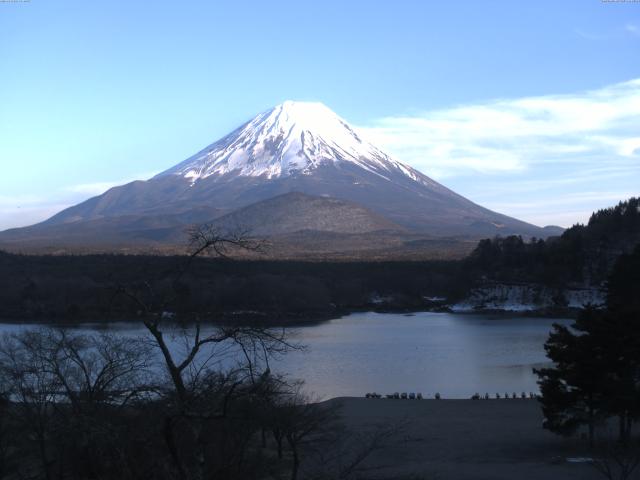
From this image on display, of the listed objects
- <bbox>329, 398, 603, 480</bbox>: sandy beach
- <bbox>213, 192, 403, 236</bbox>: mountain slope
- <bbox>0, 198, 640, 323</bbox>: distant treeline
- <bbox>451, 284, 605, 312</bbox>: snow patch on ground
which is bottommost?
<bbox>329, 398, 603, 480</bbox>: sandy beach

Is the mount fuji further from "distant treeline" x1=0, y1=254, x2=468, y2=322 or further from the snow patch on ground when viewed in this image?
the snow patch on ground

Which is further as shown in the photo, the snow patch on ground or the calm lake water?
the snow patch on ground

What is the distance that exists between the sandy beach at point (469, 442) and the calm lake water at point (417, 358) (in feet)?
5.27

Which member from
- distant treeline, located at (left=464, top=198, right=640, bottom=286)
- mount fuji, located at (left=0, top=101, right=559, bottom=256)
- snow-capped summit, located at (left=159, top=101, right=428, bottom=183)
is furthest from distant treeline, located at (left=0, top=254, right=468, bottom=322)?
snow-capped summit, located at (left=159, top=101, right=428, bottom=183)

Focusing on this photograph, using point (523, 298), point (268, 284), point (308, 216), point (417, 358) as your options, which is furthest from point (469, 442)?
point (308, 216)

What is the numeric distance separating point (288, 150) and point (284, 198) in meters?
27.6

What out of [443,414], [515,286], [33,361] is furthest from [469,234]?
[33,361]

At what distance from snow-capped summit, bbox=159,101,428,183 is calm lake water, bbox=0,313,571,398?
94537 mm

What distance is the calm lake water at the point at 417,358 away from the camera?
18625 mm

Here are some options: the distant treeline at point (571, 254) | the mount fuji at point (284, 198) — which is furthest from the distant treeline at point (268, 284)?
the mount fuji at point (284, 198)

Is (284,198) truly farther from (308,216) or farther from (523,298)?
(523,298)

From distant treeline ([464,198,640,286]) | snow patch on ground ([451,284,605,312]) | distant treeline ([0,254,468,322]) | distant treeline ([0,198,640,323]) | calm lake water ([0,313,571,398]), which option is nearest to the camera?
calm lake water ([0,313,571,398])

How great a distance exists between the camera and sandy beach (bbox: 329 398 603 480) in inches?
403

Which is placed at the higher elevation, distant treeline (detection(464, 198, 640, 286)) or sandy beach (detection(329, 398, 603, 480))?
distant treeline (detection(464, 198, 640, 286))
